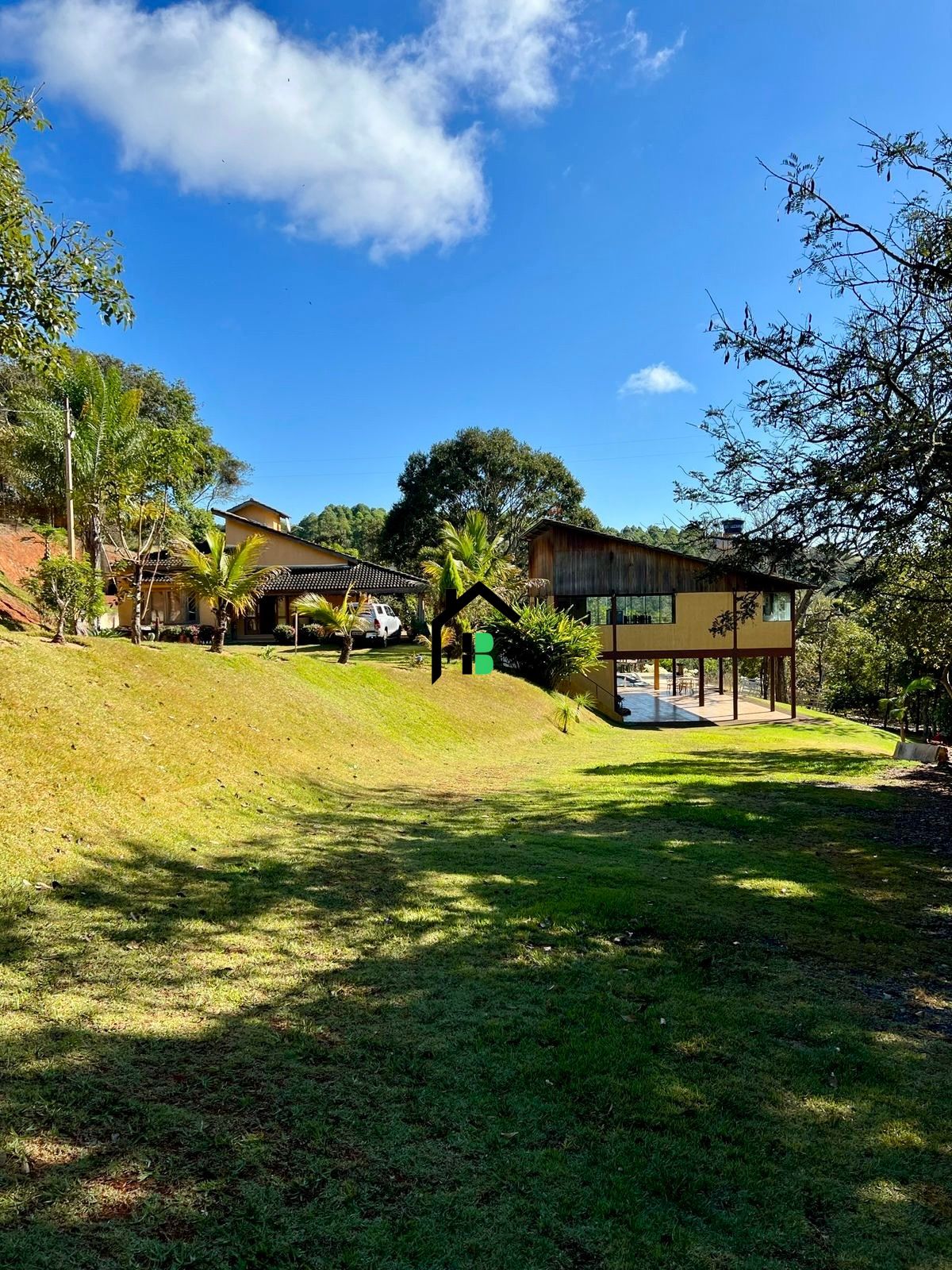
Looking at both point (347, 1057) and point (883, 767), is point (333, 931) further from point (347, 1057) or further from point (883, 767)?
point (883, 767)

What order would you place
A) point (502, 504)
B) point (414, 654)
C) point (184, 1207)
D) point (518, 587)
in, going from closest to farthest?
point (184, 1207) < point (414, 654) < point (518, 587) < point (502, 504)

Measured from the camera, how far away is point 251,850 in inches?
288

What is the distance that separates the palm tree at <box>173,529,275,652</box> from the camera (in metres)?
14.7

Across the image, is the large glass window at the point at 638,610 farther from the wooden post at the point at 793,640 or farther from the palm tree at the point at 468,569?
the wooden post at the point at 793,640

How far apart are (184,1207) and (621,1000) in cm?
270

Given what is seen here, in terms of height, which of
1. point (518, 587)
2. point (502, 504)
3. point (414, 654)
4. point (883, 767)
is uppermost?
point (502, 504)

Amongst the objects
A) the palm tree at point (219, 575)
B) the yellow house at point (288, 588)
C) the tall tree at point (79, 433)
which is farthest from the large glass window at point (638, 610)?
the palm tree at point (219, 575)

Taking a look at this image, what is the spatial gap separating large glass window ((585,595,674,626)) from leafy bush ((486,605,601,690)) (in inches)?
110

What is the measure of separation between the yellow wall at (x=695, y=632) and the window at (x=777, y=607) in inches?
7.5

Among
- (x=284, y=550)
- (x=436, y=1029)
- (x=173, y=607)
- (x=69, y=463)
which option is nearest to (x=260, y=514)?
(x=284, y=550)

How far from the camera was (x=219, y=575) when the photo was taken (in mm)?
14875

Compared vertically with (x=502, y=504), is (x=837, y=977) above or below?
below

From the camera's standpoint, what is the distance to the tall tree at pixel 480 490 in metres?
46.8

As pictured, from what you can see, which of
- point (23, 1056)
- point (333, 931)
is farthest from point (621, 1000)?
point (23, 1056)
